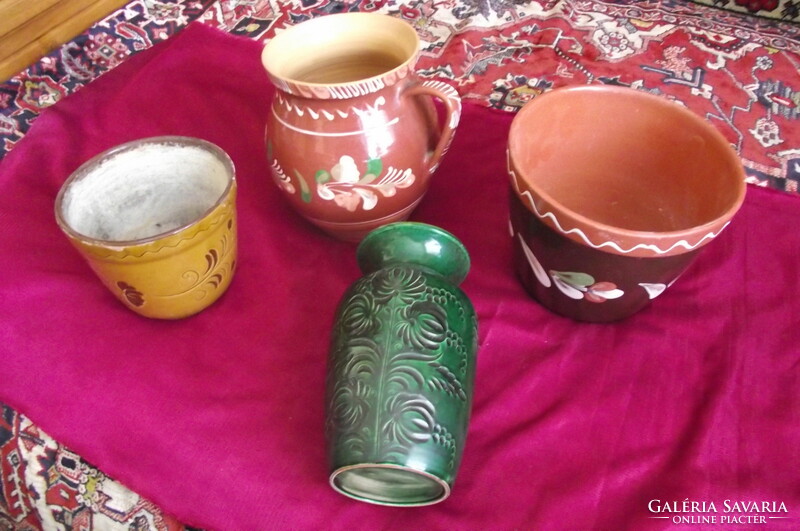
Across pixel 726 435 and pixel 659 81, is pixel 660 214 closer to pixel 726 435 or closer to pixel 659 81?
pixel 726 435

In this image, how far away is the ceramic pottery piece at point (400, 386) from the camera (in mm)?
369

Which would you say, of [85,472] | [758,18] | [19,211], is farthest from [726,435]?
[758,18]

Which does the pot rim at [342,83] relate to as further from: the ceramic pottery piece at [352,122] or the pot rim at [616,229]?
the pot rim at [616,229]

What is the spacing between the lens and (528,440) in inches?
18.2

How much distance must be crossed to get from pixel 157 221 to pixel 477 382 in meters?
0.34

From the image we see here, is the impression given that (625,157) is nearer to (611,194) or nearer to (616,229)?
(611,194)

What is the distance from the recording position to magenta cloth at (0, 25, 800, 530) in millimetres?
439

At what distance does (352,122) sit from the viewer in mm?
497

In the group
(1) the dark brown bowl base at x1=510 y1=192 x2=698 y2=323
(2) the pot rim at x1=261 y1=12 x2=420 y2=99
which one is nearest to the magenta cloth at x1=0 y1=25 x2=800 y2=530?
(1) the dark brown bowl base at x1=510 y1=192 x2=698 y2=323

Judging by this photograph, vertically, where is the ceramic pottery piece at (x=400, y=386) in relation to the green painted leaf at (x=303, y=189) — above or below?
below

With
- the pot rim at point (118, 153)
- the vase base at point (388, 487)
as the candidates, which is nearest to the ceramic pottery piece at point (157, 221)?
the pot rim at point (118, 153)

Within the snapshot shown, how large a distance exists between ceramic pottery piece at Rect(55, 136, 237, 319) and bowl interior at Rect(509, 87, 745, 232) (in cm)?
25

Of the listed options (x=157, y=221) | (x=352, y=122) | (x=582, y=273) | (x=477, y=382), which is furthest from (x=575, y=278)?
(x=157, y=221)

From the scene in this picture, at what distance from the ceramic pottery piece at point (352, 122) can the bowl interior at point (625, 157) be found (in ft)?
0.30
